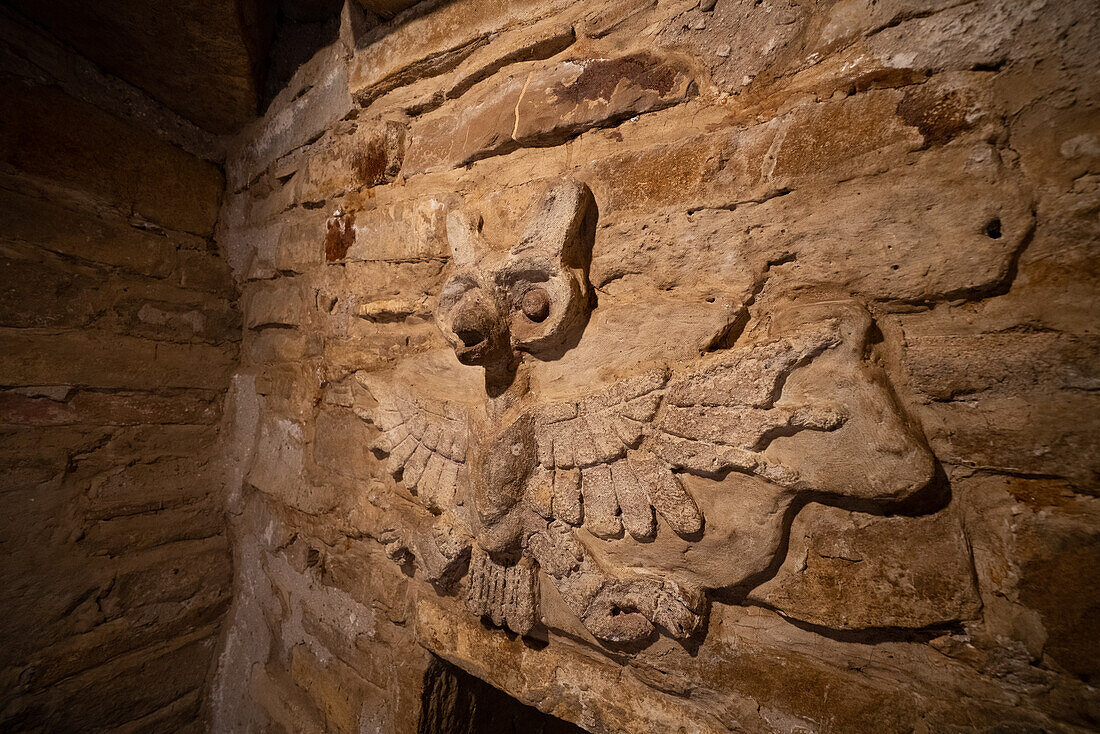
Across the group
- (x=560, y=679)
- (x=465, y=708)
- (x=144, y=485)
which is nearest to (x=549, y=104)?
(x=560, y=679)

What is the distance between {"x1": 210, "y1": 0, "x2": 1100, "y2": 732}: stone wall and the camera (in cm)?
57

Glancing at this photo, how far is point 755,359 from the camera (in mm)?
683

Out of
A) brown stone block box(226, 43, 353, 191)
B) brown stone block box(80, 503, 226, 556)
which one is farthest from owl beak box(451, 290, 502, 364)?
brown stone block box(80, 503, 226, 556)

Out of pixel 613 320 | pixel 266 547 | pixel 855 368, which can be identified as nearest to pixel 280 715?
pixel 266 547

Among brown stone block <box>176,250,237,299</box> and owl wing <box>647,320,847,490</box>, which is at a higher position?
brown stone block <box>176,250,237,299</box>

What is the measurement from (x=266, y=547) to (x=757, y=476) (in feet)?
5.36

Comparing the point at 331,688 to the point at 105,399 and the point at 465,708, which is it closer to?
the point at 465,708

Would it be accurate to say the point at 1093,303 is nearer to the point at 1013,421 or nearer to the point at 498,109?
the point at 1013,421

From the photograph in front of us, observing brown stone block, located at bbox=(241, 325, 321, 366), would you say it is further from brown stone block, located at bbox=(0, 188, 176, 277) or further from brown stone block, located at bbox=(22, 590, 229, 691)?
brown stone block, located at bbox=(22, 590, 229, 691)

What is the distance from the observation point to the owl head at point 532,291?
853 millimetres

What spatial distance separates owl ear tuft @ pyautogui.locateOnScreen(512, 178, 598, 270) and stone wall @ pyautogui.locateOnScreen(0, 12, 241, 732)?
1.54m

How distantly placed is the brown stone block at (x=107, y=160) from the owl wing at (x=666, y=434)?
1.74 meters

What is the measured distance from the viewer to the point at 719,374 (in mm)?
715

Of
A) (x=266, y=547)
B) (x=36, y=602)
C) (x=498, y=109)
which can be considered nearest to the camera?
(x=498, y=109)
